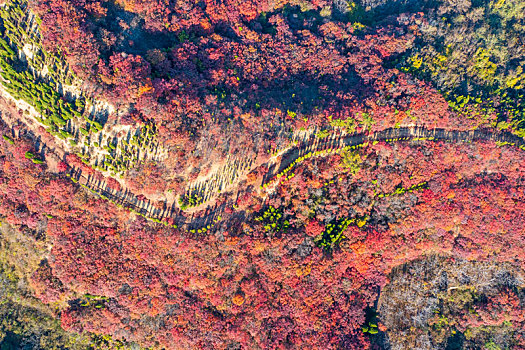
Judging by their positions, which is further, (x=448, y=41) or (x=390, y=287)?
(x=448, y=41)

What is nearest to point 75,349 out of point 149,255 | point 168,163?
point 149,255

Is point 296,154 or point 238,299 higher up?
point 296,154

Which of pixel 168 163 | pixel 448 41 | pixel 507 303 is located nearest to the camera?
pixel 168 163

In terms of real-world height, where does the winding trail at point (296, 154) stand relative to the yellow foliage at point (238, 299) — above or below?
above

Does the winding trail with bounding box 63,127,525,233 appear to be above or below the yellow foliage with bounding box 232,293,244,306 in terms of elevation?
above

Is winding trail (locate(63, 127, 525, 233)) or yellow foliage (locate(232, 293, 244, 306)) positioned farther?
yellow foliage (locate(232, 293, 244, 306))

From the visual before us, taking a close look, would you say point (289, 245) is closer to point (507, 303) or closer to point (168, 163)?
point (168, 163)

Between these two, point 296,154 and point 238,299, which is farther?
point 296,154

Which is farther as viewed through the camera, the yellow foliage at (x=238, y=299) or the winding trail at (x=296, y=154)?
the yellow foliage at (x=238, y=299)
